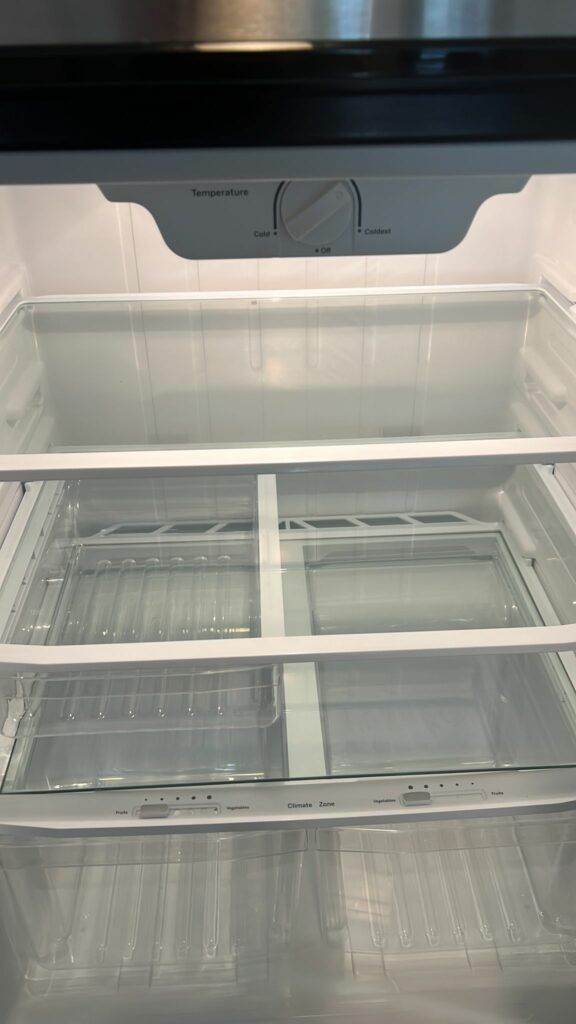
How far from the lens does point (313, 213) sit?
657 millimetres

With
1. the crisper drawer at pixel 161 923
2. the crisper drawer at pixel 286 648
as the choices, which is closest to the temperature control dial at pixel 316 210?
the crisper drawer at pixel 286 648

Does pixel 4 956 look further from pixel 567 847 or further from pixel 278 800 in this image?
pixel 567 847

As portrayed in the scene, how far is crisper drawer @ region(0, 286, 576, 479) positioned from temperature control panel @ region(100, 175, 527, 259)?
41 centimetres

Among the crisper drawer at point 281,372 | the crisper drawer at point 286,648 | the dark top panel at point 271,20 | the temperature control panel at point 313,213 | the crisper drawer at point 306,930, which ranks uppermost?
the dark top panel at point 271,20

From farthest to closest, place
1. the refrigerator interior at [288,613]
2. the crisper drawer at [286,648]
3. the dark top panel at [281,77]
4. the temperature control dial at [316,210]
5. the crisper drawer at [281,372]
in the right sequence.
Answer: the crisper drawer at [281,372], the refrigerator interior at [288,613], the crisper drawer at [286,648], the temperature control dial at [316,210], the dark top panel at [281,77]

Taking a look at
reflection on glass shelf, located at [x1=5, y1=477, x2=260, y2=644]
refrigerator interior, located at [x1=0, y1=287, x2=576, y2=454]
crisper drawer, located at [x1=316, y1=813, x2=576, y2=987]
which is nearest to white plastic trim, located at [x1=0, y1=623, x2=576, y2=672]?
reflection on glass shelf, located at [x1=5, y1=477, x2=260, y2=644]

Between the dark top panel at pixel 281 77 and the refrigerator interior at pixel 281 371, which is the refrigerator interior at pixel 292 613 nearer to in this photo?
the refrigerator interior at pixel 281 371

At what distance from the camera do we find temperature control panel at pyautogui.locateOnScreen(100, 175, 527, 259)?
25.7 inches

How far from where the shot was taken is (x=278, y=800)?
90 centimetres

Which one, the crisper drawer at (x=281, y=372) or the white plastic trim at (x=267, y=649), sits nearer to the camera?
the white plastic trim at (x=267, y=649)

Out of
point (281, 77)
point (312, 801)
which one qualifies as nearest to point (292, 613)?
point (312, 801)

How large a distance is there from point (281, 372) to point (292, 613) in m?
0.38

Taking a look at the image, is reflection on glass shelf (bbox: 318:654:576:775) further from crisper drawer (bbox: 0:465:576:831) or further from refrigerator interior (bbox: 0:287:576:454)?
refrigerator interior (bbox: 0:287:576:454)

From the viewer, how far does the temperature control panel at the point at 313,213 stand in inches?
25.7
